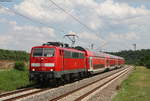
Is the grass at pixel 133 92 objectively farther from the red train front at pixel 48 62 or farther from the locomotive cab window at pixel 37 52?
the locomotive cab window at pixel 37 52

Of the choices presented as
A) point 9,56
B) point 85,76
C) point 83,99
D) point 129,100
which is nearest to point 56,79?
point 83,99

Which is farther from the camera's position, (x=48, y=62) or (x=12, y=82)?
(x=12, y=82)

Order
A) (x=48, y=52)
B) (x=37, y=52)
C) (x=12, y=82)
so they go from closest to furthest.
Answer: (x=48, y=52) → (x=37, y=52) → (x=12, y=82)

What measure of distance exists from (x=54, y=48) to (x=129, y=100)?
8.28 m

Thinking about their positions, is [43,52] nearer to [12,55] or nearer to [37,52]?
[37,52]

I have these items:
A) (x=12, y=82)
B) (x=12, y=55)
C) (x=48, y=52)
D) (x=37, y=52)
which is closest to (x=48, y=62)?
(x=48, y=52)

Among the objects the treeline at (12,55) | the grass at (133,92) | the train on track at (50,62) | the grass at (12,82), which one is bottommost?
the grass at (133,92)

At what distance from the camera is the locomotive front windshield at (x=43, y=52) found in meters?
21.9

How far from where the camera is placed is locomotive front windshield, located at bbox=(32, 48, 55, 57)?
21.9 m

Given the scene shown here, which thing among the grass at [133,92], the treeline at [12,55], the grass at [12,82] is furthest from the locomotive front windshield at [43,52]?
the treeline at [12,55]

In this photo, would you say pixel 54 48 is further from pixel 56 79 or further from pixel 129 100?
pixel 129 100

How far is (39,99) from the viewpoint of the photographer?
621 inches

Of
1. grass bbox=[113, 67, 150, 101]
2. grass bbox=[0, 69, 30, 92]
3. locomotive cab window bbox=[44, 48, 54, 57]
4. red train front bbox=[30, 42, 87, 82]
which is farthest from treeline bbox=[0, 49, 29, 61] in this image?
locomotive cab window bbox=[44, 48, 54, 57]

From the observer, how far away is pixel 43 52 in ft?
72.5
